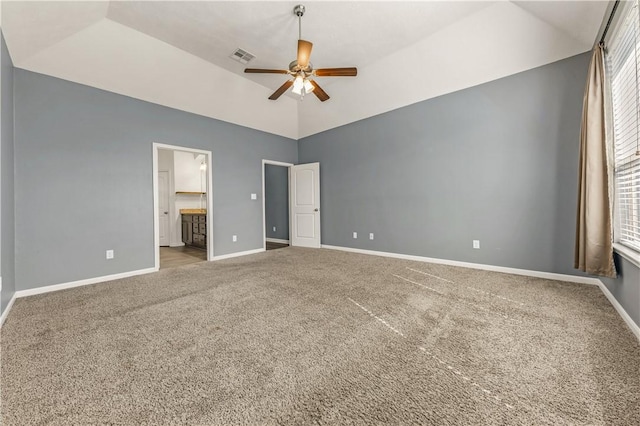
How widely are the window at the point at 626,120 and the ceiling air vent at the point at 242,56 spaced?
156 inches

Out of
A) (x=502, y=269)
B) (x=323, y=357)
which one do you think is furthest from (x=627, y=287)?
(x=323, y=357)

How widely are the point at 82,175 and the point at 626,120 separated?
602 centimetres

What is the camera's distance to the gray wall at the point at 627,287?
6.07ft

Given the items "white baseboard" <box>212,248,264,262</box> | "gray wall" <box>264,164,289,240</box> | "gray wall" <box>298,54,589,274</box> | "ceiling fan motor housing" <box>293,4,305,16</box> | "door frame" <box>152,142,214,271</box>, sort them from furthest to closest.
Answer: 1. "gray wall" <box>264,164,289,240</box>
2. "white baseboard" <box>212,248,264,262</box>
3. "door frame" <box>152,142,214,271</box>
4. "gray wall" <box>298,54,589,274</box>
5. "ceiling fan motor housing" <box>293,4,305,16</box>

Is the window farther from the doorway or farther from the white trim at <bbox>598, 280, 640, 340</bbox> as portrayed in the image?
the doorway

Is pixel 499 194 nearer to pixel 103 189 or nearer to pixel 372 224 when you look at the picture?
pixel 372 224

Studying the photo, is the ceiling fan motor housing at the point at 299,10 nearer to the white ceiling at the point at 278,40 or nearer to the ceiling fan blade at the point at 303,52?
the white ceiling at the point at 278,40

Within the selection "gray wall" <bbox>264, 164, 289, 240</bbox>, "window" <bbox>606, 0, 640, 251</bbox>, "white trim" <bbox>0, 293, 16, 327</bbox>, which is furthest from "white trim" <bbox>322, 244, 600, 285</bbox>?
"white trim" <bbox>0, 293, 16, 327</bbox>

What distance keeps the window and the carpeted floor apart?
84 centimetres

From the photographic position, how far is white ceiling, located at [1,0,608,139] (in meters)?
2.70

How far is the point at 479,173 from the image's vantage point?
145 inches

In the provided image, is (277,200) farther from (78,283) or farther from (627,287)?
(627,287)

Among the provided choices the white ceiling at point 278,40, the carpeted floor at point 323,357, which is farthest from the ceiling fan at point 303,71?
the carpeted floor at point 323,357

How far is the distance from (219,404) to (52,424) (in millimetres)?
711
